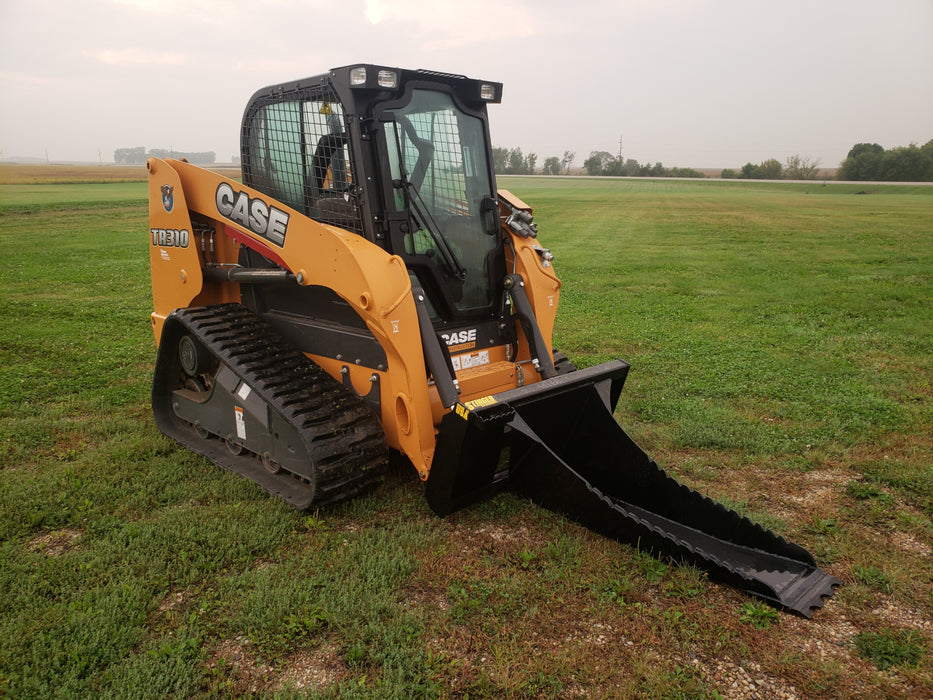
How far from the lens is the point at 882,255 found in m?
16.1

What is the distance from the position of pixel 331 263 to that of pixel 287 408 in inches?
37.2

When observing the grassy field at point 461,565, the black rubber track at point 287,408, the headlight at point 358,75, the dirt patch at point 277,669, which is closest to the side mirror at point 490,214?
the headlight at point 358,75

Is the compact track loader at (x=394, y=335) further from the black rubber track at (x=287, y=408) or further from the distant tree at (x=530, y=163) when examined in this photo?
the distant tree at (x=530, y=163)

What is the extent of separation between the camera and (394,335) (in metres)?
3.98

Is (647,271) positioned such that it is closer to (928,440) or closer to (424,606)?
(928,440)

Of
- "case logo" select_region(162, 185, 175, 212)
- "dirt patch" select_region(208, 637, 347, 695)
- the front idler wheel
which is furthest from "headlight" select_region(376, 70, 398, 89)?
"dirt patch" select_region(208, 637, 347, 695)

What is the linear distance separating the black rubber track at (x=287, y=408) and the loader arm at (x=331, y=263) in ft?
0.60

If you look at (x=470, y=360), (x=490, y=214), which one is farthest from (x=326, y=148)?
(x=470, y=360)

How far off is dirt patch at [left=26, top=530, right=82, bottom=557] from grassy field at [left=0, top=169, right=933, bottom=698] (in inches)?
0.8

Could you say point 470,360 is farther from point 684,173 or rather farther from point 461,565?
point 684,173

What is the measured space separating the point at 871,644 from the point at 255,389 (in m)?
3.67

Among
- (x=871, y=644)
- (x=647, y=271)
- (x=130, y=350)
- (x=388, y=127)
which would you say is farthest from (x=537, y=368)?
(x=647, y=271)

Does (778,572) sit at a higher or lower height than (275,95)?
lower

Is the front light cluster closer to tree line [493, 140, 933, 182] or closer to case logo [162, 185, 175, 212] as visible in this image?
case logo [162, 185, 175, 212]
